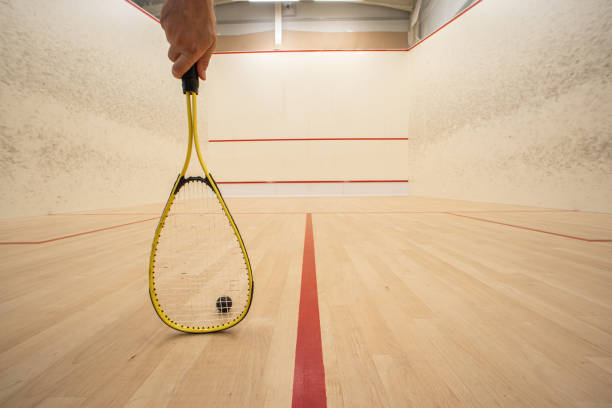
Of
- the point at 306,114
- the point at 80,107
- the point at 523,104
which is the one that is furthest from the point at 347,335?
the point at 306,114

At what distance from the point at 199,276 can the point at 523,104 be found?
12.1 ft

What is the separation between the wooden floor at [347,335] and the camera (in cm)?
43

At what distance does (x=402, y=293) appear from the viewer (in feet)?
2.64

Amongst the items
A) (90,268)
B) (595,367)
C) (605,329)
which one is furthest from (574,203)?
(90,268)

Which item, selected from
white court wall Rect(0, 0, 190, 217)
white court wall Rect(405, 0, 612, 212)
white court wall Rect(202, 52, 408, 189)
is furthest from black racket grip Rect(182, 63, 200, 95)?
white court wall Rect(202, 52, 408, 189)

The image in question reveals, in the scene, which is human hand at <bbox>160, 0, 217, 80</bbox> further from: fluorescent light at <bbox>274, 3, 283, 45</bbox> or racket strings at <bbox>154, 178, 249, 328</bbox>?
fluorescent light at <bbox>274, 3, 283, 45</bbox>

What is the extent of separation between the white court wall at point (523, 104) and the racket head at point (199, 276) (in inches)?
126

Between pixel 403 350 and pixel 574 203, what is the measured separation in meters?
3.21

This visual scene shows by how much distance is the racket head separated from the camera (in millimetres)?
539

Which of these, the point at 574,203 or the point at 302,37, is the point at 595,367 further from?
the point at 302,37

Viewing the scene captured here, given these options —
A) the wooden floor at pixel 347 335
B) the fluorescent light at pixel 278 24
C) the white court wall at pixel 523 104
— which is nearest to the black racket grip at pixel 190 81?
the wooden floor at pixel 347 335

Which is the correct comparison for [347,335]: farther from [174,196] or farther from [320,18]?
[320,18]

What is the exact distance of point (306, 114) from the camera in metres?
5.12

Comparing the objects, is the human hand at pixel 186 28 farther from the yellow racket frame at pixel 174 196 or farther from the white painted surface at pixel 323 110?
the white painted surface at pixel 323 110
